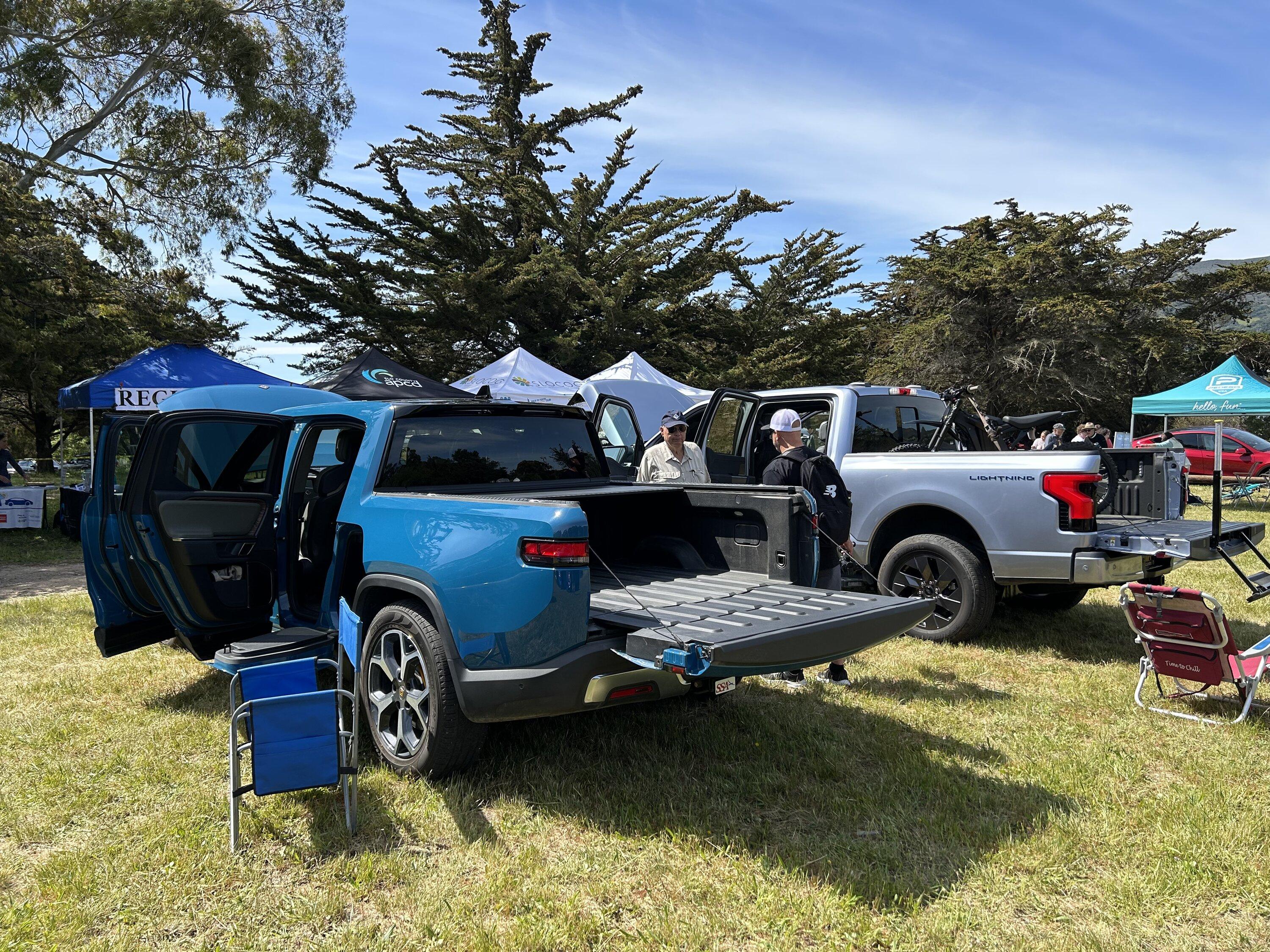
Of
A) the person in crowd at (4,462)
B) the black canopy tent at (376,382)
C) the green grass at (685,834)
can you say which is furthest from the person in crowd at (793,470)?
the person in crowd at (4,462)

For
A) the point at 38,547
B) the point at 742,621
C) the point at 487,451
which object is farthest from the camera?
the point at 38,547

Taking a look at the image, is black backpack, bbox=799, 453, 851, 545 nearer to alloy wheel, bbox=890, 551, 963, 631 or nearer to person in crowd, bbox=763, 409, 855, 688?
person in crowd, bbox=763, 409, 855, 688

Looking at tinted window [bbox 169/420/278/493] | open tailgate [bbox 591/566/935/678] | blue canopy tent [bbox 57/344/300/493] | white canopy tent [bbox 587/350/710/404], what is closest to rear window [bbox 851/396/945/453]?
open tailgate [bbox 591/566/935/678]

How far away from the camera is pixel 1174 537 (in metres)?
5.61

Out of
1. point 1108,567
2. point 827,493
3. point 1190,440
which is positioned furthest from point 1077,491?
point 1190,440

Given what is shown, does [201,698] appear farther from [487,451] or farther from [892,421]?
[892,421]

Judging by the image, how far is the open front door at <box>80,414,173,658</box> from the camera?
16.1 feet

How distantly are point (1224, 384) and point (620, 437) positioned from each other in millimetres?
11890

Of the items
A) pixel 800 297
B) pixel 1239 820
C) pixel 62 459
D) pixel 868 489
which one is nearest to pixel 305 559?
pixel 868 489

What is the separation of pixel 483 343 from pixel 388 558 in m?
23.0

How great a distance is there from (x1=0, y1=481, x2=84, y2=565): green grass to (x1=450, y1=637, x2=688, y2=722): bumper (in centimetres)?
1000

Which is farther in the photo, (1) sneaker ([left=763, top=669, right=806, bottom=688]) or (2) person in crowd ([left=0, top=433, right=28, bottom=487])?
(2) person in crowd ([left=0, top=433, right=28, bottom=487])

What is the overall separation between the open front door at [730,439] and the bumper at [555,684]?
404cm

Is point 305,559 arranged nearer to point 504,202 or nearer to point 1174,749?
point 1174,749
